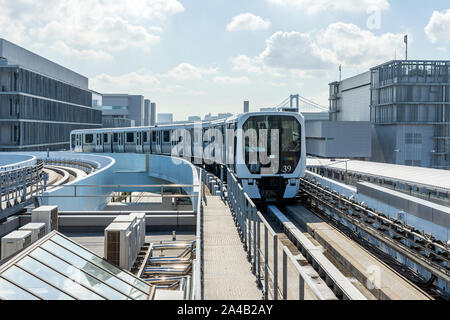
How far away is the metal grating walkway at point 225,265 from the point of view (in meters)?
6.50

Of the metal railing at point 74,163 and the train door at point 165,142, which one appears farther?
the train door at point 165,142

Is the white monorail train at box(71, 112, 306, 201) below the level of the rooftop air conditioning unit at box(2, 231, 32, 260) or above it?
above

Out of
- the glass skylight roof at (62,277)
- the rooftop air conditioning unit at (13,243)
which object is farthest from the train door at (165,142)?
the glass skylight roof at (62,277)

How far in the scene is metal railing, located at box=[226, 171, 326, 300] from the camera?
4.15m

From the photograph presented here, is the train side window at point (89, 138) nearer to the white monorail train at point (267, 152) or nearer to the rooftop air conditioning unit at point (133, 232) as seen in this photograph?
the white monorail train at point (267, 152)

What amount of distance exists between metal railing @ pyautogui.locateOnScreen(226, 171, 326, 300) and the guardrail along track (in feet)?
13.1

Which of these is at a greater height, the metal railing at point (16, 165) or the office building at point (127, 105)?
the office building at point (127, 105)

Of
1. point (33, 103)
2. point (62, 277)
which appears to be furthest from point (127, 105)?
point (62, 277)

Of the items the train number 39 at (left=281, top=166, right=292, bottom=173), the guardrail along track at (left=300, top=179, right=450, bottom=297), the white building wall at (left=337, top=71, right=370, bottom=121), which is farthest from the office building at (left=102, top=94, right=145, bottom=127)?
the guardrail along track at (left=300, top=179, right=450, bottom=297)

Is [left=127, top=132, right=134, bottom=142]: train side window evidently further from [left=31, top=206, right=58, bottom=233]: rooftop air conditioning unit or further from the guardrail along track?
[left=31, top=206, right=58, bottom=233]: rooftop air conditioning unit

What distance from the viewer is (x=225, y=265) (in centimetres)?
775

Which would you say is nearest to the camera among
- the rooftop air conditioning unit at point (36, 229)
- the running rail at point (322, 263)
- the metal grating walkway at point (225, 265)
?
the metal grating walkway at point (225, 265)

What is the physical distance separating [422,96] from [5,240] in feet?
175

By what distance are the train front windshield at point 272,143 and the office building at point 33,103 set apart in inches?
1518
